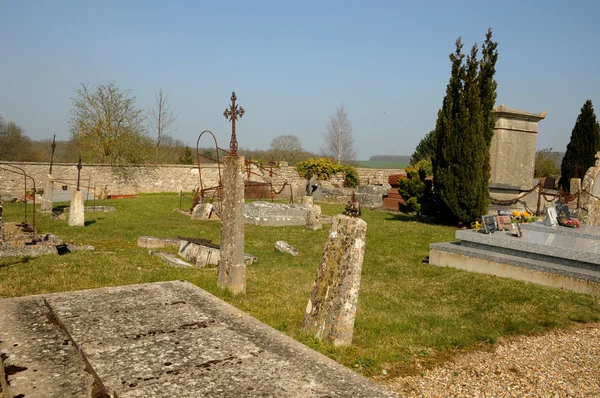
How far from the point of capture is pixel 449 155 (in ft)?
45.6

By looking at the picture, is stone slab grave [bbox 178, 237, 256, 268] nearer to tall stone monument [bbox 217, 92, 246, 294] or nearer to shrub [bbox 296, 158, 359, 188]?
tall stone monument [bbox 217, 92, 246, 294]

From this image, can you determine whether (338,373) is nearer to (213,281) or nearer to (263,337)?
(263,337)

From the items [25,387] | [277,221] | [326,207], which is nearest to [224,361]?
[25,387]

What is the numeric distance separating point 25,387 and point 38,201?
19.2m

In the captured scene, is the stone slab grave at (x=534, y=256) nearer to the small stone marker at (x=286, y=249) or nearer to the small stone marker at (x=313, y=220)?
the small stone marker at (x=286, y=249)

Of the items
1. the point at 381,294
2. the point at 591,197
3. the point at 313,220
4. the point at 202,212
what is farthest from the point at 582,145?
the point at 381,294

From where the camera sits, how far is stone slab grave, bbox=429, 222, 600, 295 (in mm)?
7266

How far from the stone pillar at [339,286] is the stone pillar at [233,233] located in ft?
5.94

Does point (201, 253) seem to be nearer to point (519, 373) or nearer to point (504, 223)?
point (519, 373)

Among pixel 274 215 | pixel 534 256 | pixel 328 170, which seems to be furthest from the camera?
pixel 328 170

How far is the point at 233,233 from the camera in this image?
6.41 m

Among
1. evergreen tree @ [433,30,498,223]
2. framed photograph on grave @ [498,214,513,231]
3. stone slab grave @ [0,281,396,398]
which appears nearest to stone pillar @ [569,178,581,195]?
evergreen tree @ [433,30,498,223]

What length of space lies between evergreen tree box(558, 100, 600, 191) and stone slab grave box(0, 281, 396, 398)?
2396cm

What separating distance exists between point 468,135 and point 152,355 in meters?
12.2
